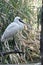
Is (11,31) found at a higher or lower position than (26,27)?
higher

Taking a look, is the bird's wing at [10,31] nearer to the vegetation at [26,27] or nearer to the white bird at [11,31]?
the white bird at [11,31]

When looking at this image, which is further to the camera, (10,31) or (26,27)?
(26,27)

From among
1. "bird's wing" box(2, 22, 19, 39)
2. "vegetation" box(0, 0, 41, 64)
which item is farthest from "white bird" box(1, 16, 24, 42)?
"vegetation" box(0, 0, 41, 64)

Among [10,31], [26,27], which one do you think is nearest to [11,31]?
[10,31]

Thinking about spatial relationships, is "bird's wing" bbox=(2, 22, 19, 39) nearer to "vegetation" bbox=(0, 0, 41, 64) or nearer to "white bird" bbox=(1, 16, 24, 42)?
"white bird" bbox=(1, 16, 24, 42)

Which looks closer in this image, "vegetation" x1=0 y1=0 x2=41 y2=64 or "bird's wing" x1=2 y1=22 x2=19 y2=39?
"bird's wing" x1=2 y1=22 x2=19 y2=39

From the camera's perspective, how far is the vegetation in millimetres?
4070

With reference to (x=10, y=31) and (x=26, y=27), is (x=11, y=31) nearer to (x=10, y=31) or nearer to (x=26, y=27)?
(x=10, y=31)

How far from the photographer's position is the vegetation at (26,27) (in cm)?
407

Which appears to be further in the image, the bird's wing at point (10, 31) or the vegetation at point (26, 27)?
the vegetation at point (26, 27)

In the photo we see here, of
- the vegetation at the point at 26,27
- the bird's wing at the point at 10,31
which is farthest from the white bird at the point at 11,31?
the vegetation at the point at 26,27

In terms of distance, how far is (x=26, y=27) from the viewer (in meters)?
4.34

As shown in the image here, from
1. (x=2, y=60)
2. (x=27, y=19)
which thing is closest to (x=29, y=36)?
(x=27, y=19)

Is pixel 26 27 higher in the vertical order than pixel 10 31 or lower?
lower
